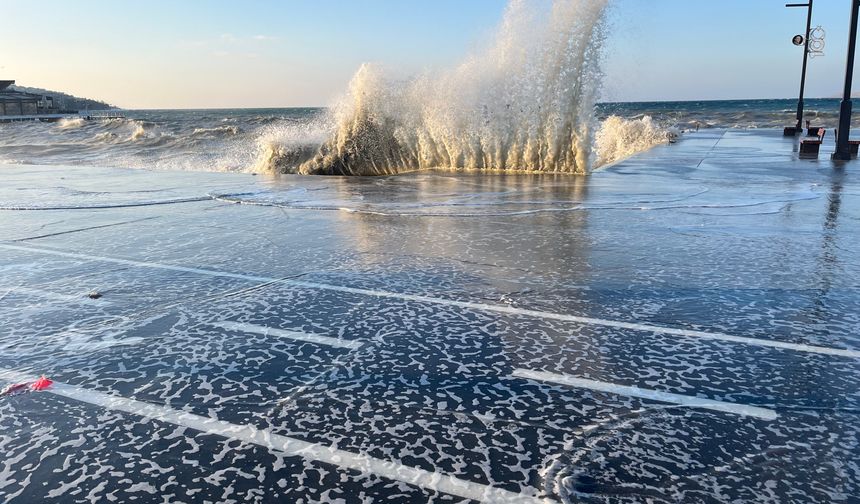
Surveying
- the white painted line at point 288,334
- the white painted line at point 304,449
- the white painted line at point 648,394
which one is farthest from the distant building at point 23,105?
the white painted line at point 648,394

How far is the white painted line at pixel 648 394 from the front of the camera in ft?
8.06

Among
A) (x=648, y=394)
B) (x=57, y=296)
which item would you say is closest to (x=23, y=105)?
(x=57, y=296)

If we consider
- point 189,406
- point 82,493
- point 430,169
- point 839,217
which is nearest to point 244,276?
point 189,406

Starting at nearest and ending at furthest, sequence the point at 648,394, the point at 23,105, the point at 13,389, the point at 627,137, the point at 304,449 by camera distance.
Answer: the point at 304,449 < the point at 648,394 < the point at 13,389 < the point at 627,137 < the point at 23,105

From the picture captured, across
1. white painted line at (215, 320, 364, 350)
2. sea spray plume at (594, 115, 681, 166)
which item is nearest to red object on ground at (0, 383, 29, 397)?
white painted line at (215, 320, 364, 350)

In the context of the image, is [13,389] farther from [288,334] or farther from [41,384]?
[288,334]

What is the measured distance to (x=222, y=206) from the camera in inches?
326

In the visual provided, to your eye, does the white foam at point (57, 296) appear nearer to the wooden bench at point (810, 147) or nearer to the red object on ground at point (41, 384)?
the red object on ground at point (41, 384)

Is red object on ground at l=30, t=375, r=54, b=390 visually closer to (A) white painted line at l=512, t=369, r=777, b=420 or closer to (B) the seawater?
(A) white painted line at l=512, t=369, r=777, b=420

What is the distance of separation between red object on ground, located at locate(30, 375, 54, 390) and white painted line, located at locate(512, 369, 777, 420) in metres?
2.14

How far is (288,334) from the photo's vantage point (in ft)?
11.1

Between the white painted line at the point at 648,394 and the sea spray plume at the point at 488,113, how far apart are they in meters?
10.9

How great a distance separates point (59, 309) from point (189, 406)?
75.9 inches

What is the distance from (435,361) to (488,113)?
11928 millimetres
